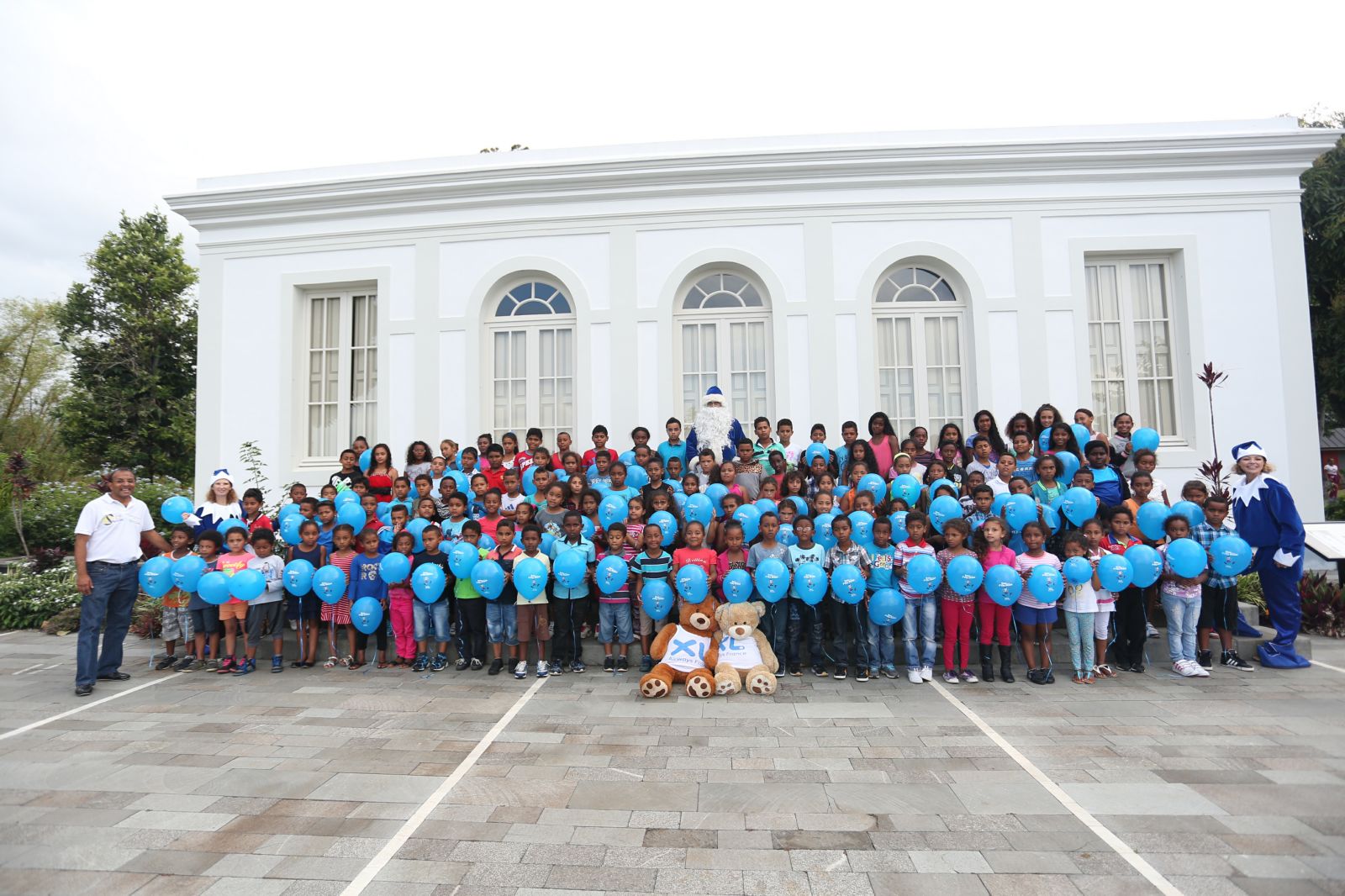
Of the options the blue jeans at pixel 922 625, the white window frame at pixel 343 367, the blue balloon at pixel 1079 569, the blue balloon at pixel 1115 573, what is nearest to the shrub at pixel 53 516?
the white window frame at pixel 343 367

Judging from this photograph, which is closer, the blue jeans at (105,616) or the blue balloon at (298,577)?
the blue jeans at (105,616)

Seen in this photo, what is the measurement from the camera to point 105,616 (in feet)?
20.6

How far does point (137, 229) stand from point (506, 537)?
1904cm

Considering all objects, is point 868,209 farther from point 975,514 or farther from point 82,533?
point 82,533

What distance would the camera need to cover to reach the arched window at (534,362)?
10.0m

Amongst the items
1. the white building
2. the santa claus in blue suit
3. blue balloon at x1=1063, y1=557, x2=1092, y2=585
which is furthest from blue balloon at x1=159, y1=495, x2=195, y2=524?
the santa claus in blue suit

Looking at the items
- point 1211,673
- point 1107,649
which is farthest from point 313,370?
point 1211,673

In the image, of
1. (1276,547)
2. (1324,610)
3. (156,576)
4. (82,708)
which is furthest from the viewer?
(1324,610)

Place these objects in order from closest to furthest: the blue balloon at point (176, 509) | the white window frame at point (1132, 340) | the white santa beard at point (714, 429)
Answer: the blue balloon at point (176, 509) < the white santa beard at point (714, 429) < the white window frame at point (1132, 340)

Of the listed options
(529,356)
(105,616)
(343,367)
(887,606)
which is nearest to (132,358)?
(343,367)

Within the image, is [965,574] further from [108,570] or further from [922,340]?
[108,570]

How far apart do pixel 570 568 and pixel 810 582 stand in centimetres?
196

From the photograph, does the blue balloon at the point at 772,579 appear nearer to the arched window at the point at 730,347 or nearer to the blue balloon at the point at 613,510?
the blue balloon at the point at 613,510

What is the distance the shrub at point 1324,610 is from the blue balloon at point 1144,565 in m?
2.90
